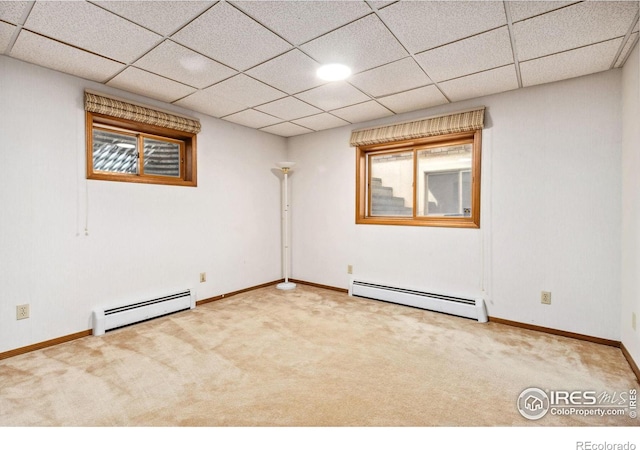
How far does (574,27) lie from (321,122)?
2.69m

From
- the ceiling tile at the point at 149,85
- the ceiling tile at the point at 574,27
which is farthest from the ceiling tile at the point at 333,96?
the ceiling tile at the point at 574,27

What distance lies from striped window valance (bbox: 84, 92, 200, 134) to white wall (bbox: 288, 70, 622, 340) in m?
2.31

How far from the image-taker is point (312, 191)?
15.6ft

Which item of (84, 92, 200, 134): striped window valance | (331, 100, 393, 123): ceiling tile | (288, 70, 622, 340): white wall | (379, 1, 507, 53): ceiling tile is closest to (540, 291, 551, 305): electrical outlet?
(288, 70, 622, 340): white wall

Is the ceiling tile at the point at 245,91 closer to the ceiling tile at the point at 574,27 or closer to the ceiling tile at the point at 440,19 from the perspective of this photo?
the ceiling tile at the point at 440,19

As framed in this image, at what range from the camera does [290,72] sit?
267 centimetres

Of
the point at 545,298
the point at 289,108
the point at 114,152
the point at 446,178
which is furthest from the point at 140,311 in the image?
the point at 446,178

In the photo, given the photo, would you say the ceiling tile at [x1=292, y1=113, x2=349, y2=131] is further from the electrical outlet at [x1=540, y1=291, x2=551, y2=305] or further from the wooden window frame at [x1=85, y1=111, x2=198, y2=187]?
the electrical outlet at [x1=540, y1=291, x2=551, y2=305]

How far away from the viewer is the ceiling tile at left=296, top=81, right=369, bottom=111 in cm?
300

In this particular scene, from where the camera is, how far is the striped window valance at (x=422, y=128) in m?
3.28

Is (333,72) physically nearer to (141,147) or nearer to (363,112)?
(363,112)

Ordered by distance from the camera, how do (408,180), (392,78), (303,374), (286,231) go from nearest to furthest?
(303,374), (392,78), (408,180), (286,231)
